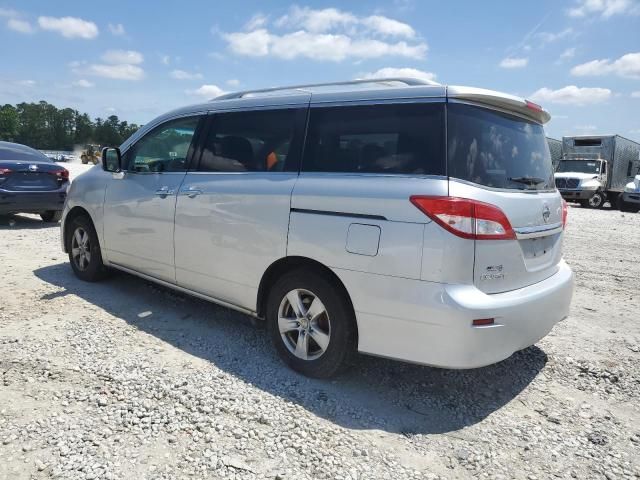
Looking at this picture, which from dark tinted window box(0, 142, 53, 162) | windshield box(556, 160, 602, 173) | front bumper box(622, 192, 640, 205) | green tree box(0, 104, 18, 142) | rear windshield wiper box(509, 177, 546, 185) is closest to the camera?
rear windshield wiper box(509, 177, 546, 185)

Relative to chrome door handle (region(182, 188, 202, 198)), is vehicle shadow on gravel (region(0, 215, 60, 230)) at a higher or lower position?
lower

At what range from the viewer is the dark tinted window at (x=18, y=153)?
9.33 m

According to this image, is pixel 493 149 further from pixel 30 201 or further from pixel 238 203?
pixel 30 201

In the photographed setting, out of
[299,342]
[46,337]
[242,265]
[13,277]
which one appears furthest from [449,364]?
[13,277]

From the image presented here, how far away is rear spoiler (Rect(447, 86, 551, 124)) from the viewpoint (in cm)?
301

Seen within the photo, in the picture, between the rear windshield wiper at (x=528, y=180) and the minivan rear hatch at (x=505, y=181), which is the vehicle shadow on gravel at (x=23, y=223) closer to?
the minivan rear hatch at (x=505, y=181)

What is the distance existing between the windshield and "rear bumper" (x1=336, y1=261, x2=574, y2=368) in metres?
21.0

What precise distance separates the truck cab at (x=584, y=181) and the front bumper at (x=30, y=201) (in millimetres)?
18616

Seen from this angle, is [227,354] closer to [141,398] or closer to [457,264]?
[141,398]


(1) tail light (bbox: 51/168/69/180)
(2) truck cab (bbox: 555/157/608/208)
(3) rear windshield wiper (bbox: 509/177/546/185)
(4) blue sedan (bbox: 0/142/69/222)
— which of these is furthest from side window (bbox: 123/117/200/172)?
(2) truck cab (bbox: 555/157/608/208)

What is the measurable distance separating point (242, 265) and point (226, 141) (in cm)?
110

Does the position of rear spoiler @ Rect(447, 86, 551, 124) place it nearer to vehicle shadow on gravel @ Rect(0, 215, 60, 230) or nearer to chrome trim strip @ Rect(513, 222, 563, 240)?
chrome trim strip @ Rect(513, 222, 563, 240)

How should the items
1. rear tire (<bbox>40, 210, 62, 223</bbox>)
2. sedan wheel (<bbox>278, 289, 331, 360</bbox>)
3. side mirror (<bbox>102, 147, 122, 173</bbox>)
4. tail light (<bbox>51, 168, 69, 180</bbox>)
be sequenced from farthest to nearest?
rear tire (<bbox>40, 210, 62, 223</bbox>)
tail light (<bbox>51, 168, 69, 180</bbox>)
side mirror (<bbox>102, 147, 122, 173</bbox>)
sedan wheel (<bbox>278, 289, 331, 360</bbox>)

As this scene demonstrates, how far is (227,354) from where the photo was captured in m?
3.87
